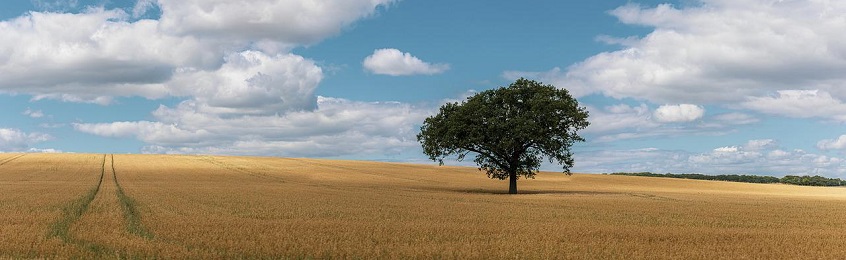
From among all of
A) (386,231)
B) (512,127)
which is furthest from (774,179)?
(386,231)

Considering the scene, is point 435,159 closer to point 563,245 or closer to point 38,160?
point 563,245

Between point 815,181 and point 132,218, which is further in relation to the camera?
point 815,181

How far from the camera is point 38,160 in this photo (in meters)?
97.6

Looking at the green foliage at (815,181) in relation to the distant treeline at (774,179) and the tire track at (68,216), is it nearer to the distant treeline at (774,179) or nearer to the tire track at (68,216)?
the distant treeline at (774,179)

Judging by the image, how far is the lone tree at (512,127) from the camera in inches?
2190

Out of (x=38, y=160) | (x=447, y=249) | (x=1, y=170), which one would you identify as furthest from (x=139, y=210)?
(x=38, y=160)

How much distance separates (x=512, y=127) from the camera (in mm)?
55844

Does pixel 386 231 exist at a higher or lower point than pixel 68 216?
higher

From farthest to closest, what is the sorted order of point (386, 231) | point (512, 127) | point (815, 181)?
point (815, 181) < point (512, 127) < point (386, 231)

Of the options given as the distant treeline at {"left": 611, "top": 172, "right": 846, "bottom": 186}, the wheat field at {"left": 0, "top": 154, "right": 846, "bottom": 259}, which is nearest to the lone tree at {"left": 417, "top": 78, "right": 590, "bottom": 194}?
the wheat field at {"left": 0, "top": 154, "right": 846, "bottom": 259}

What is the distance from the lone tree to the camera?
182 feet

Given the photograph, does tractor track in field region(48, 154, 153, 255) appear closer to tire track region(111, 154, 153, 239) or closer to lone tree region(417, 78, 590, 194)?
tire track region(111, 154, 153, 239)

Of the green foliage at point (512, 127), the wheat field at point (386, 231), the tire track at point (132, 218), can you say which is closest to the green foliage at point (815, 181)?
the green foliage at point (512, 127)

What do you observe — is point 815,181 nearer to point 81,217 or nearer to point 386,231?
point 386,231
